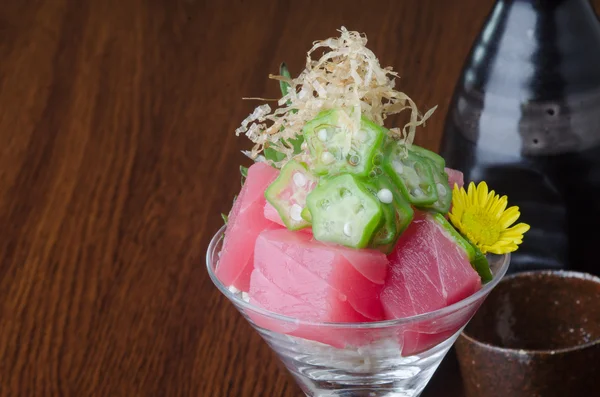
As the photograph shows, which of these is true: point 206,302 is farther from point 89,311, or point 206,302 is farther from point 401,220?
point 401,220

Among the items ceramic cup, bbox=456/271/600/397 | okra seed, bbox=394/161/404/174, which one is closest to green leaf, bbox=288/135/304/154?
okra seed, bbox=394/161/404/174

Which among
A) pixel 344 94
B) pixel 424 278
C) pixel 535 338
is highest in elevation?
pixel 344 94

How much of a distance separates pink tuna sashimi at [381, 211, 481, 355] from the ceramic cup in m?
0.16

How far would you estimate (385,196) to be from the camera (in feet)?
2.55

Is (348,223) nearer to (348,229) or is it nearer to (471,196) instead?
(348,229)

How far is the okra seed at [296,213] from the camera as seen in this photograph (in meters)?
0.79

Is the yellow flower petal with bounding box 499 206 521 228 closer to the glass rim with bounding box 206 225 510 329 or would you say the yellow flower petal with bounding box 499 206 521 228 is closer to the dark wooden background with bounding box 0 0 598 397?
the glass rim with bounding box 206 225 510 329

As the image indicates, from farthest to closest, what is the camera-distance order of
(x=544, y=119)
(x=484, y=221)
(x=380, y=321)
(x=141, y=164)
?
(x=141, y=164)
(x=544, y=119)
(x=484, y=221)
(x=380, y=321)

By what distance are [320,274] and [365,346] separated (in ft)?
0.24

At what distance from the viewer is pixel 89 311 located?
1.18 metres

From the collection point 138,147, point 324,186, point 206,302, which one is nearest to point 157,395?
point 206,302

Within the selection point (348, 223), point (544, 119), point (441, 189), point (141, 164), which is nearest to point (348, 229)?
point (348, 223)

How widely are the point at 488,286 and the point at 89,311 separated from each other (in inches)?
23.2

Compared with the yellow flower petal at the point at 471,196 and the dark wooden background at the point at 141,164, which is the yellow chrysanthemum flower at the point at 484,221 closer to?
the yellow flower petal at the point at 471,196
